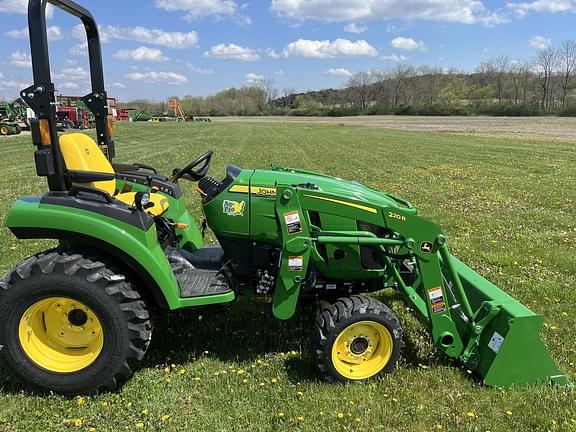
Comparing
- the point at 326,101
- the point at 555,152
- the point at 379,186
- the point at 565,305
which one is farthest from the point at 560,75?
the point at 565,305

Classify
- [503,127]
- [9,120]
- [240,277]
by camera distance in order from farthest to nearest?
[503,127], [9,120], [240,277]

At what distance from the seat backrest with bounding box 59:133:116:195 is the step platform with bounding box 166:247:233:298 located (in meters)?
0.76

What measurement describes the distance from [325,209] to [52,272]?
1676 millimetres

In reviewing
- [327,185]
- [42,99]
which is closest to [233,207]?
[327,185]

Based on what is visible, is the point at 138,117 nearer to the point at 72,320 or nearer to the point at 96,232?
the point at 72,320

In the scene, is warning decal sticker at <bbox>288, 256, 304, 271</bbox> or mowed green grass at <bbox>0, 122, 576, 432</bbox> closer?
mowed green grass at <bbox>0, 122, 576, 432</bbox>

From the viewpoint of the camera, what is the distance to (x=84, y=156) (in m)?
3.91

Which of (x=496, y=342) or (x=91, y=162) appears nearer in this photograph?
(x=496, y=342)

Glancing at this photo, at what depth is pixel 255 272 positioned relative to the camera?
3479 mm

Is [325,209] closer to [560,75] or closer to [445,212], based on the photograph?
[445,212]

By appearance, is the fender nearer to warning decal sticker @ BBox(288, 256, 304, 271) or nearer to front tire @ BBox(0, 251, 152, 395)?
front tire @ BBox(0, 251, 152, 395)

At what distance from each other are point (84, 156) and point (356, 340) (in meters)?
2.49

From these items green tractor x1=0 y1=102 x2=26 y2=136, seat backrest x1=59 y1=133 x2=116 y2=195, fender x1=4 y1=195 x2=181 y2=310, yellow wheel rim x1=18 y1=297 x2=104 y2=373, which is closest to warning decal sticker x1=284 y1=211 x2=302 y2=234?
fender x1=4 y1=195 x2=181 y2=310

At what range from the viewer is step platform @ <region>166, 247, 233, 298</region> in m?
3.30
